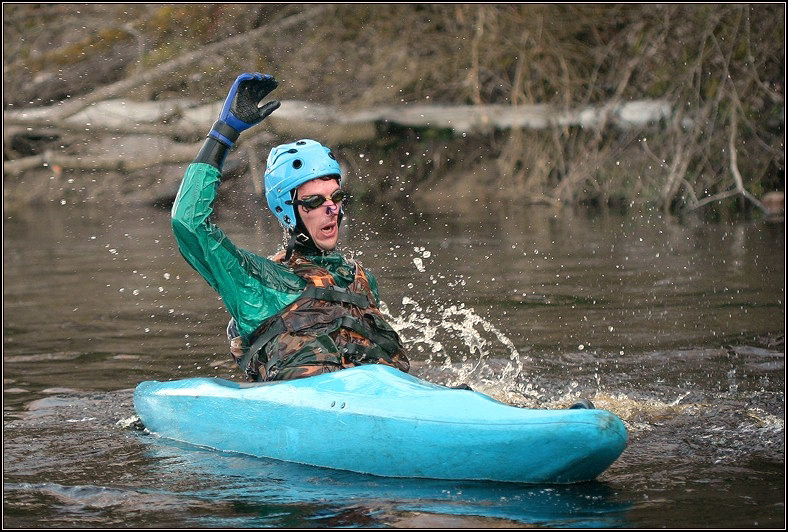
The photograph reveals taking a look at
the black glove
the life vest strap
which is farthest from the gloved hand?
the life vest strap

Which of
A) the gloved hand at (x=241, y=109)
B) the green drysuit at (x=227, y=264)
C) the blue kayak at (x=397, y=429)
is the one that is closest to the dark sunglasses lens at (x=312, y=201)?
the green drysuit at (x=227, y=264)

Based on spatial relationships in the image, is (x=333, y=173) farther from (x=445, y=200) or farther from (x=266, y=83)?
(x=445, y=200)

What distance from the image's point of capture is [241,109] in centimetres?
469

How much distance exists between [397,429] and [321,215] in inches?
41.4

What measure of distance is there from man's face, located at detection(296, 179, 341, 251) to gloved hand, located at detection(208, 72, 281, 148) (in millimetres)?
342

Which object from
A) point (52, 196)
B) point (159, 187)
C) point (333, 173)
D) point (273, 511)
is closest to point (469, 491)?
point (273, 511)

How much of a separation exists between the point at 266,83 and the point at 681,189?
30.0 feet

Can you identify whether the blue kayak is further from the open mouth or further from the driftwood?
the driftwood

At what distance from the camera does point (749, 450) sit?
173 inches

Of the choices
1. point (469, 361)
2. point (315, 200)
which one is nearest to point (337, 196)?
point (315, 200)

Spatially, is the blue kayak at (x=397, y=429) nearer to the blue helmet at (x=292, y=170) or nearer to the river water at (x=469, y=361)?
the river water at (x=469, y=361)

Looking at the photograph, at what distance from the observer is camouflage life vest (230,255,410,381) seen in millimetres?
4699

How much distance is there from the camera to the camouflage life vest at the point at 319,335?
4699mm

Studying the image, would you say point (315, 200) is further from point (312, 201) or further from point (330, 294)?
point (330, 294)
